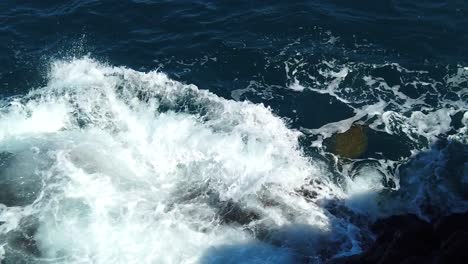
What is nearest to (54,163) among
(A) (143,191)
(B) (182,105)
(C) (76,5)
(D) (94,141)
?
(D) (94,141)

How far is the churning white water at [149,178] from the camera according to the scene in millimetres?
11156

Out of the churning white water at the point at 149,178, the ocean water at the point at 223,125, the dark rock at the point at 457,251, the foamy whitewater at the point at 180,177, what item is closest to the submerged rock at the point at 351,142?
the ocean water at the point at 223,125

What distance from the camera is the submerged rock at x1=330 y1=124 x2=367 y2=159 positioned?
1377cm

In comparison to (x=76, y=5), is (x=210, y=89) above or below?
below

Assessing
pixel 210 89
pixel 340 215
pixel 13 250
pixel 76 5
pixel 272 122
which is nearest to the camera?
pixel 13 250

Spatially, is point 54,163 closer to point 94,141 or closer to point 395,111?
point 94,141

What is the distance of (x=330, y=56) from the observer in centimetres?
1686

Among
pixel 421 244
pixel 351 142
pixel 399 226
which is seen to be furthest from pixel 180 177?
pixel 421 244

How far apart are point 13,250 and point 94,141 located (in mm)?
4227

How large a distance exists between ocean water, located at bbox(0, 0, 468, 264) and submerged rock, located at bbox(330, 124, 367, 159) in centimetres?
8

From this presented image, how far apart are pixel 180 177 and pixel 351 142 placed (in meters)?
5.33

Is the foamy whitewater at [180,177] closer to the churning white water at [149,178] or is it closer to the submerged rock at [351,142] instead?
the churning white water at [149,178]

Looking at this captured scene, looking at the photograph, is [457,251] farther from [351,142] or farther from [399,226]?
[351,142]

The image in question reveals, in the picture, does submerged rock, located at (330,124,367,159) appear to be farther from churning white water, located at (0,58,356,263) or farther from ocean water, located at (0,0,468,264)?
churning white water, located at (0,58,356,263)
